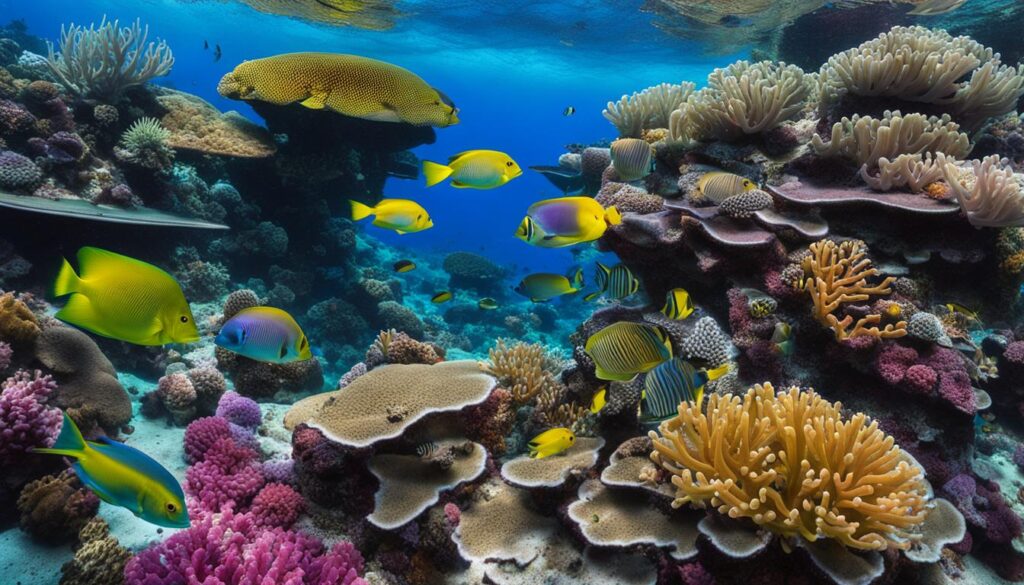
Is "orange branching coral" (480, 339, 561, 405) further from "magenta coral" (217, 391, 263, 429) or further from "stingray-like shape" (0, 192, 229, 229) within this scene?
"stingray-like shape" (0, 192, 229, 229)

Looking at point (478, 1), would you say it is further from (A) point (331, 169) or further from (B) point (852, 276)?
(B) point (852, 276)

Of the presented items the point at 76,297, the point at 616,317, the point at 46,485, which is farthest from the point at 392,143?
the point at 76,297

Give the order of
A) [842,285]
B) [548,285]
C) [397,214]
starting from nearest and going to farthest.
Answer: [842,285], [397,214], [548,285]

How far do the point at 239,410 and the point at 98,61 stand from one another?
7746 millimetres

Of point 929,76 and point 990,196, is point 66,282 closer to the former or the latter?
point 990,196

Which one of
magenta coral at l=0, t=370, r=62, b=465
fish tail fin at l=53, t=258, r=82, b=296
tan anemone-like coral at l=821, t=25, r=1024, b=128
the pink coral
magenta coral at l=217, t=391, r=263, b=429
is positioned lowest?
magenta coral at l=217, t=391, r=263, b=429

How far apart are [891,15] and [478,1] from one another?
15.8 metres

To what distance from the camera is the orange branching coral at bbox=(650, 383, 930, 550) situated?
8.73 ft

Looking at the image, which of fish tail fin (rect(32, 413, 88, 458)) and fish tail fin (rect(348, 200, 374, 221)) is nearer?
fish tail fin (rect(32, 413, 88, 458))

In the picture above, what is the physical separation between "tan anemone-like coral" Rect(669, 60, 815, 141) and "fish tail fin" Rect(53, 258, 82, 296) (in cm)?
505

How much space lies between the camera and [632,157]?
4840mm

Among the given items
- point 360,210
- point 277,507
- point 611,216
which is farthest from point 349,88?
point 277,507

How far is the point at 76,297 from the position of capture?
6.63 feet

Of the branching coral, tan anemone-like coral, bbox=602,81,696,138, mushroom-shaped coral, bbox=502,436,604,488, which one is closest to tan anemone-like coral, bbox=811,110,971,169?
tan anemone-like coral, bbox=602,81,696,138
